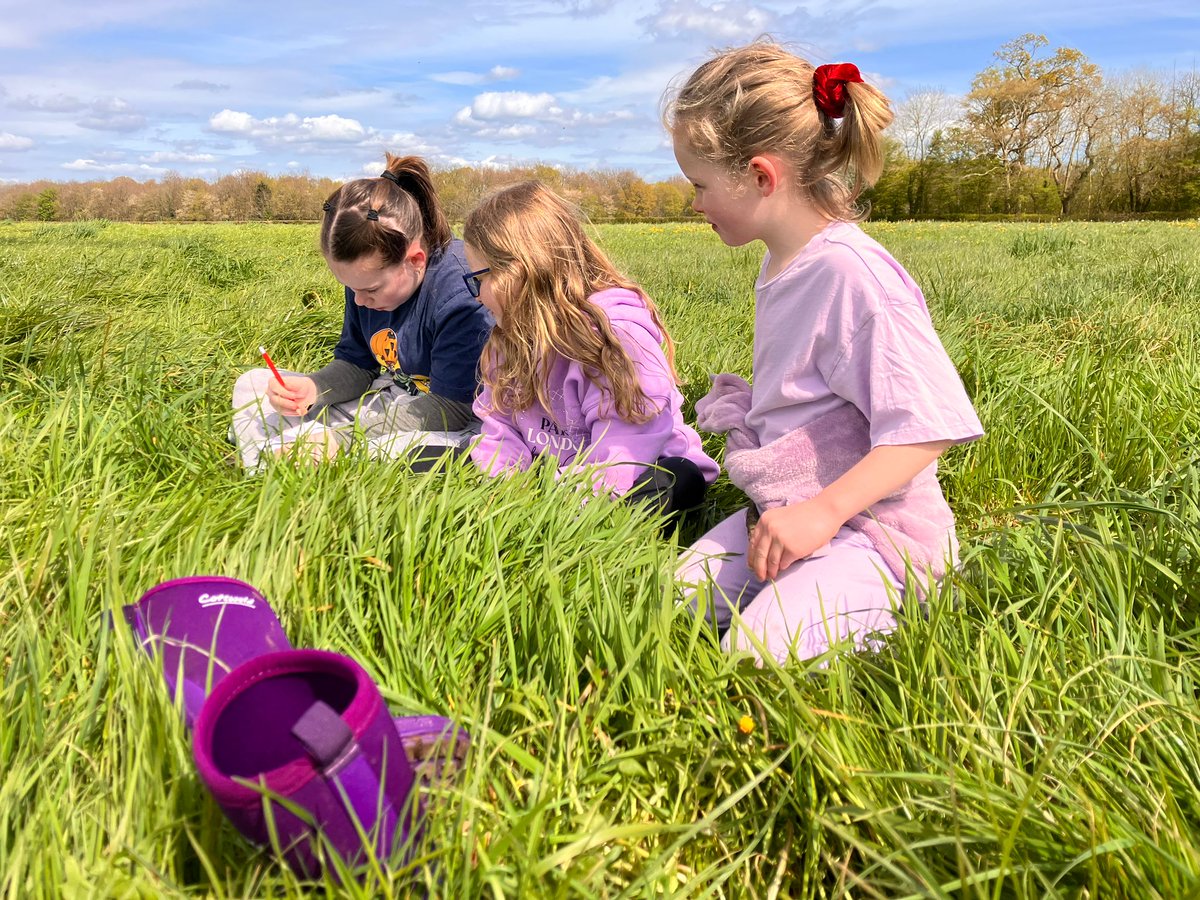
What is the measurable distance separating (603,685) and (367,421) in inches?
68.0

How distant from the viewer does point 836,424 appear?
1.75 m

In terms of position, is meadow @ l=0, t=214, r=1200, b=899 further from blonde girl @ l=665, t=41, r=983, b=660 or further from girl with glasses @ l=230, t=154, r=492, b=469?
girl with glasses @ l=230, t=154, r=492, b=469

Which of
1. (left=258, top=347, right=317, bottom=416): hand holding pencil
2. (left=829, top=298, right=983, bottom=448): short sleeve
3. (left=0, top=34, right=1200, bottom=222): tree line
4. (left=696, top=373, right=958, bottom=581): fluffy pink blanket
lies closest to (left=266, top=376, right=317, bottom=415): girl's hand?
(left=258, top=347, right=317, bottom=416): hand holding pencil

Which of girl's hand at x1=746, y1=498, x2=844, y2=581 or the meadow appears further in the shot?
girl's hand at x1=746, y1=498, x2=844, y2=581

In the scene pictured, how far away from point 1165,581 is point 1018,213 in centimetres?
4869

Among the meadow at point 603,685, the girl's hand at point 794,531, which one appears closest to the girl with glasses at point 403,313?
the meadow at point 603,685

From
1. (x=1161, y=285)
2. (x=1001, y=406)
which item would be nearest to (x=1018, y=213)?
(x=1161, y=285)

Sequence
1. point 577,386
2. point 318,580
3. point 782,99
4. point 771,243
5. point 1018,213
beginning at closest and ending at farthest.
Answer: point 318,580
point 782,99
point 771,243
point 577,386
point 1018,213

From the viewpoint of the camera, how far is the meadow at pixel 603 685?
92 centimetres

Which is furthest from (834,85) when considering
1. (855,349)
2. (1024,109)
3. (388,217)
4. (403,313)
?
(1024,109)

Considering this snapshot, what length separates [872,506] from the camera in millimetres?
1764

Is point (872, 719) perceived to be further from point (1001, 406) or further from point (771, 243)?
point (1001, 406)

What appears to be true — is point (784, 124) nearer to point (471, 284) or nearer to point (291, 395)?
point (471, 284)

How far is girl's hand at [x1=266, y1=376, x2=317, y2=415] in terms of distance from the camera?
8.74 ft
